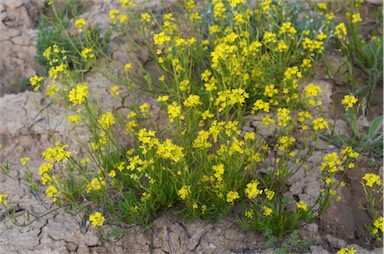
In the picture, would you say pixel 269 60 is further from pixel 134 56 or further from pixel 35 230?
pixel 35 230

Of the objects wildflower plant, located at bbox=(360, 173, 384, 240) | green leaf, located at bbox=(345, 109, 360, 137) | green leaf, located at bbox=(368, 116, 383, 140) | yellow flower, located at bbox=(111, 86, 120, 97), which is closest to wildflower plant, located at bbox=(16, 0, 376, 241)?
yellow flower, located at bbox=(111, 86, 120, 97)

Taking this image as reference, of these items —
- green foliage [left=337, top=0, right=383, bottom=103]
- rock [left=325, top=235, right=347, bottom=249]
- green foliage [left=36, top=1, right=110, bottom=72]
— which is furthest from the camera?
green foliage [left=36, top=1, right=110, bottom=72]

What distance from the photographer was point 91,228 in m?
3.38

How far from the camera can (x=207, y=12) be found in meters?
4.71

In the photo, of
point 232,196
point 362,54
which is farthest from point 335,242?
point 362,54

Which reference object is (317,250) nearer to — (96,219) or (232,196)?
(232,196)

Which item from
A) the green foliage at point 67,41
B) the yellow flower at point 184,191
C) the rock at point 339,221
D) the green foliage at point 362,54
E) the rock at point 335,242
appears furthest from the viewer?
the green foliage at point 67,41

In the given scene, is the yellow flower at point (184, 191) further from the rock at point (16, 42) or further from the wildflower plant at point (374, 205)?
the rock at point (16, 42)

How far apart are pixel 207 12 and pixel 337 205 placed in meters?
2.01

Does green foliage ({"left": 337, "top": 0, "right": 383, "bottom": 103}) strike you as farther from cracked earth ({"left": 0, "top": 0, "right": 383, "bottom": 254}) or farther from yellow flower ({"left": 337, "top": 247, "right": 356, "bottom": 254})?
yellow flower ({"left": 337, "top": 247, "right": 356, "bottom": 254})

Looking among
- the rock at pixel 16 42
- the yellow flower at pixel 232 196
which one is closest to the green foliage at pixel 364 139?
the yellow flower at pixel 232 196

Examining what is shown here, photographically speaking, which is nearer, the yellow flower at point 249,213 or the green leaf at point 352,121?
the yellow flower at point 249,213

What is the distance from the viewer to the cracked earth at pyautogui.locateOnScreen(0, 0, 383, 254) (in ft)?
10.9

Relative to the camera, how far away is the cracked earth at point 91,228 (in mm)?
3316
